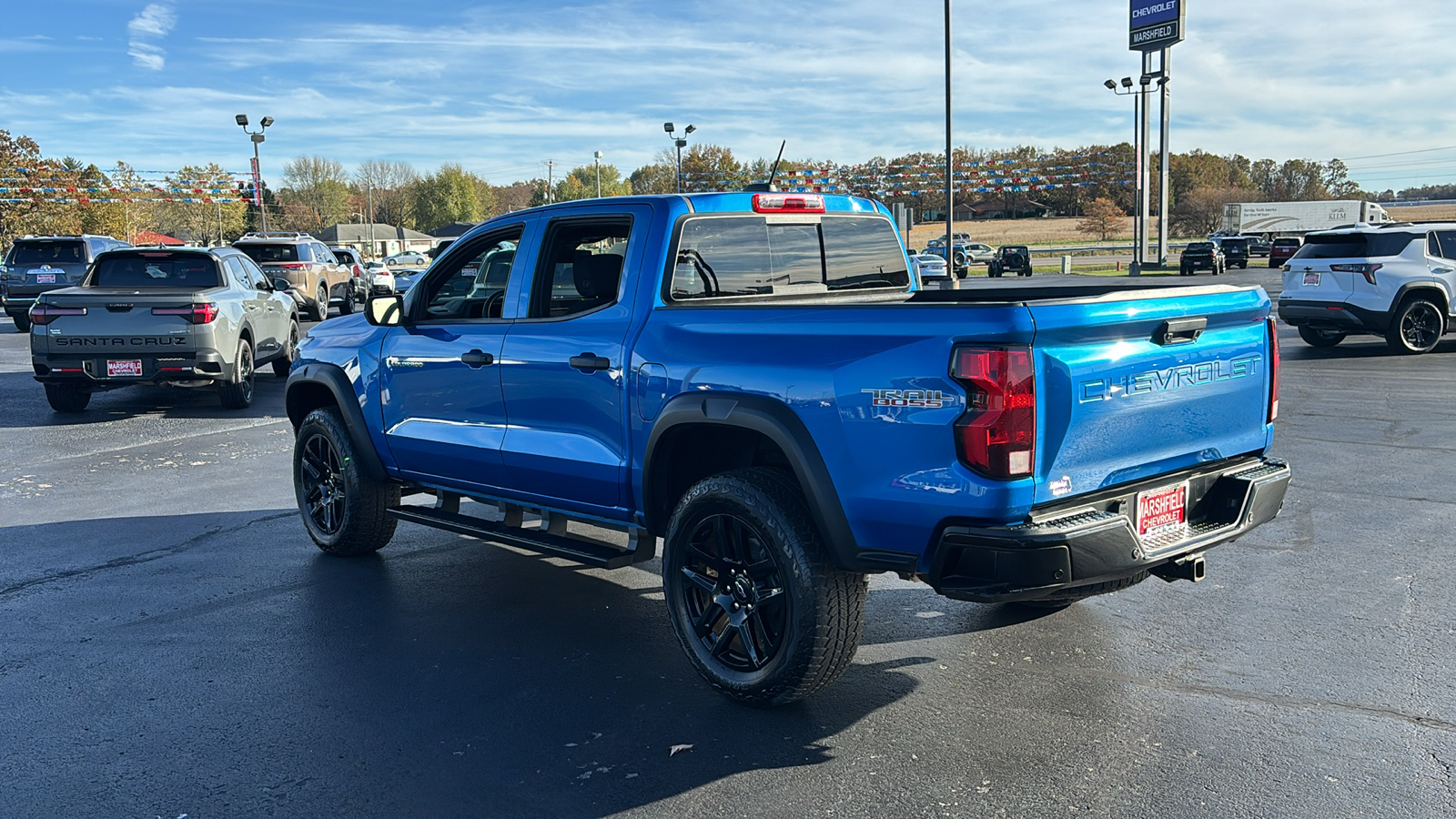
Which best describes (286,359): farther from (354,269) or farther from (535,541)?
(354,269)

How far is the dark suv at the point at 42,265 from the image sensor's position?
22422 mm

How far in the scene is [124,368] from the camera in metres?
11.8

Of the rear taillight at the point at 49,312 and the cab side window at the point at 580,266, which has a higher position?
the cab side window at the point at 580,266

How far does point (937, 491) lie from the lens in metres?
3.65

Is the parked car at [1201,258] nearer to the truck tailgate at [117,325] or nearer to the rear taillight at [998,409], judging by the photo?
the truck tailgate at [117,325]

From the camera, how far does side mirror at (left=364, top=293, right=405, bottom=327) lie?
598 centimetres

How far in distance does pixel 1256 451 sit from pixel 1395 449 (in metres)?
5.60

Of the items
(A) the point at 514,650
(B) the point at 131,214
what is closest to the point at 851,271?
(A) the point at 514,650

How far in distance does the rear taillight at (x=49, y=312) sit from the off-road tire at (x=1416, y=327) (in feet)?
53.9

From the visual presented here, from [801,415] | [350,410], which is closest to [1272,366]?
[801,415]

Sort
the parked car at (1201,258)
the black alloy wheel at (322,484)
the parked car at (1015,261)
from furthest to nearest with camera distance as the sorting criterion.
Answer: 1. the parked car at (1015,261)
2. the parked car at (1201,258)
3. the black alloy wheel at (322,484)

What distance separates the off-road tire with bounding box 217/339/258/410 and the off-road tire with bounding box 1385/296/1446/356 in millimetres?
14999

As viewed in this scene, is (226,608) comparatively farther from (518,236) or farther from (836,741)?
(836,741)

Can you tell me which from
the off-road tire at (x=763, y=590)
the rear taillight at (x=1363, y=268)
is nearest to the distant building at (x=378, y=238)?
the rear taillight at (x=1363, y=268)
